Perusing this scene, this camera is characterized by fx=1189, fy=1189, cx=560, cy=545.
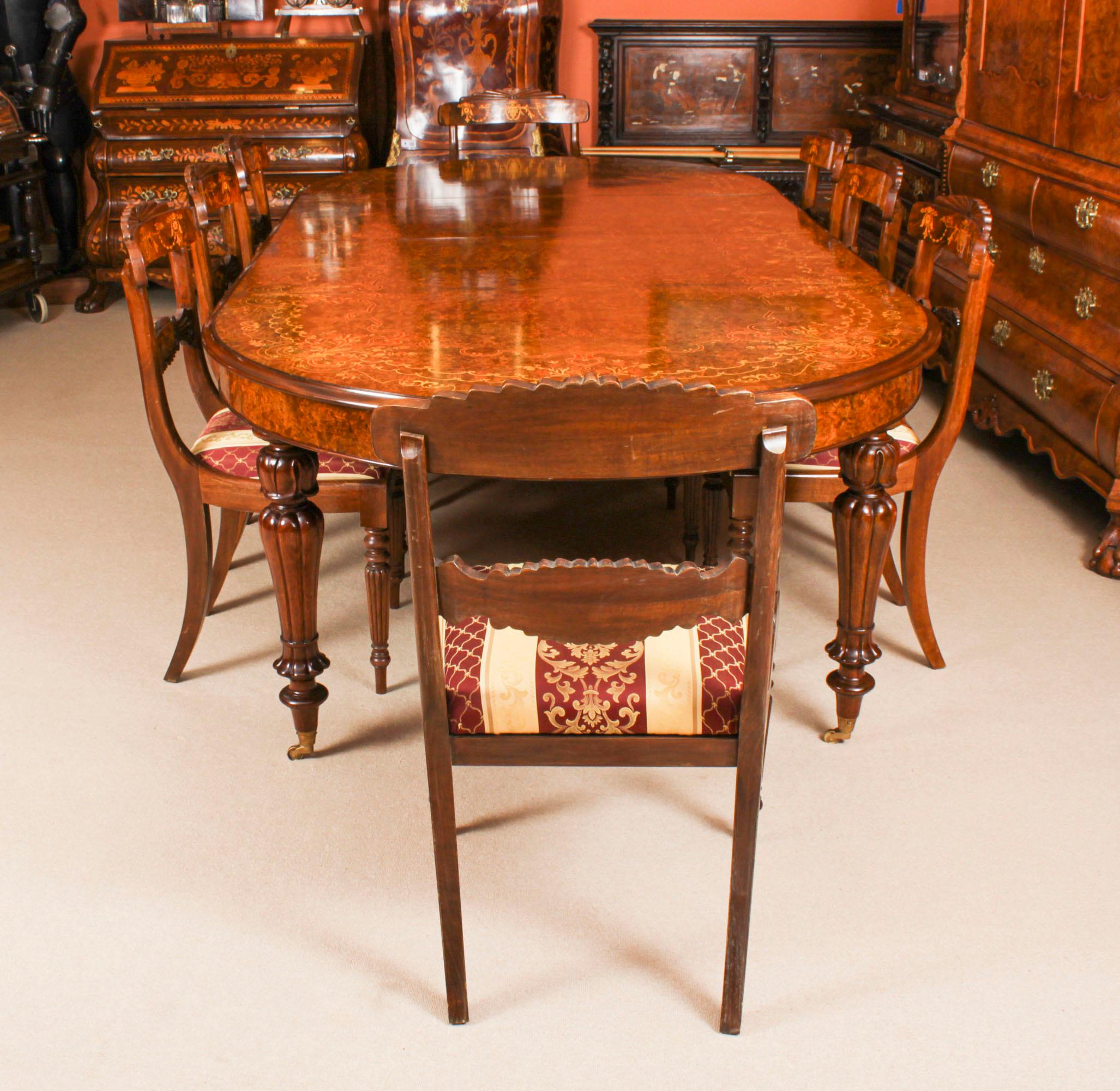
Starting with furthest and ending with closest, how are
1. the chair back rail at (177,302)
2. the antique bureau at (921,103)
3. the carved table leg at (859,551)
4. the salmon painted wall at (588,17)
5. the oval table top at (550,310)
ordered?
the salmon painted wall at (588,17) → the antique bureau at (921,103) → the chair back rail at (177,302) → the carved table leg at (859,551) → the oval table top at (550,310)

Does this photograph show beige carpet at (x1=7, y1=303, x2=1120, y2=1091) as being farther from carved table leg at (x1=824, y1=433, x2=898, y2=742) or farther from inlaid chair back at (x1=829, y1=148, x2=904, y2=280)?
inlaid chair back at (x1=829, y1=148, x2=904, y2=280)

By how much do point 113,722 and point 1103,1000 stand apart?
1.72m

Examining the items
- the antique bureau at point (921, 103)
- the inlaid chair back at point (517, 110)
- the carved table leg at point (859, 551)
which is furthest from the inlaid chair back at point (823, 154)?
the carved table leg at point (859, 551)

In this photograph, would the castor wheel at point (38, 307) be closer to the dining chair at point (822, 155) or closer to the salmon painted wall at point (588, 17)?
the salmon painted wall at point (588, 17)

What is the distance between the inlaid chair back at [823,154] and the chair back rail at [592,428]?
5.80 ft

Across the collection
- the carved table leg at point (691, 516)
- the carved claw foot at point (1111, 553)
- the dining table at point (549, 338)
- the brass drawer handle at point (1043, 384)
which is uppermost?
the dining table at point (549, 338)

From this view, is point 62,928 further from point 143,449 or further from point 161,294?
point 161,294

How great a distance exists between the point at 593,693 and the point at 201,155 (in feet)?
14.0

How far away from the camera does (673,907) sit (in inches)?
69.3

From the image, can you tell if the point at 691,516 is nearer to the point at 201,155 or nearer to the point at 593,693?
the point at 593,693

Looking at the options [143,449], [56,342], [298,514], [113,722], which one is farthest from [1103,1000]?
[56,342]

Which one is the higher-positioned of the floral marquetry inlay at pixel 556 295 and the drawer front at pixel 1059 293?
the floral marquetry inlay at pixel 556 295

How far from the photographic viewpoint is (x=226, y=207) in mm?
2717

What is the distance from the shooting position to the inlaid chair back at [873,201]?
97.4 inches
